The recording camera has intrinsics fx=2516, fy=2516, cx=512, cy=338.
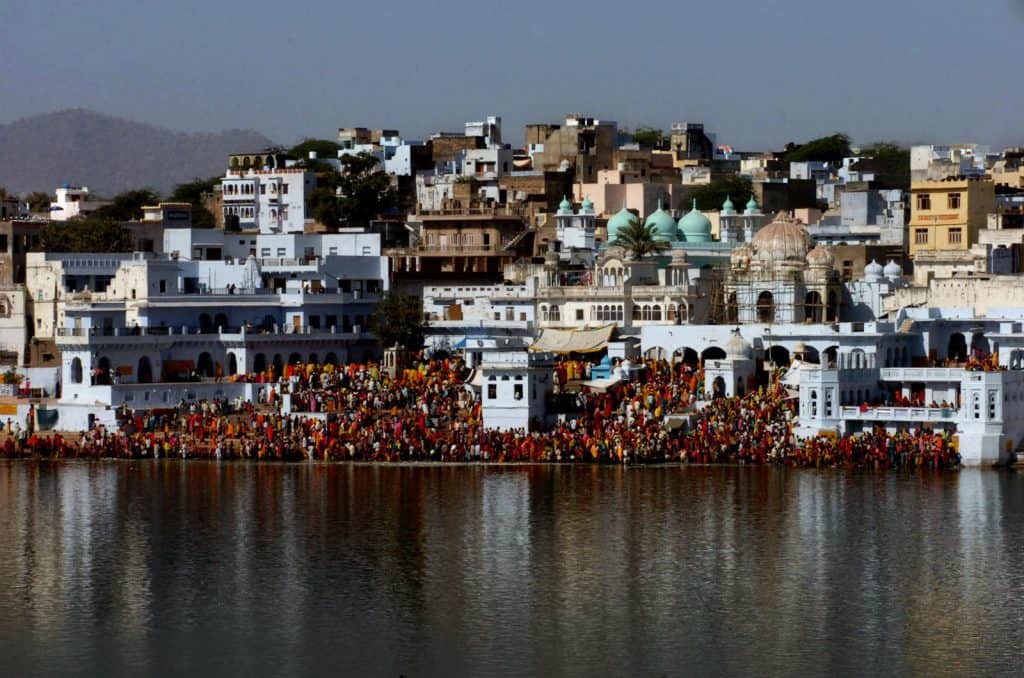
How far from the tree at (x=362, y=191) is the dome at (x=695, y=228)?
1456cm

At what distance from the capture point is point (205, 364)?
7150 centimetres

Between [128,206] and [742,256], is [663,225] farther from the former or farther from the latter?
[128,206]

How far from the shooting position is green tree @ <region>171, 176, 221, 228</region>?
3661 inches

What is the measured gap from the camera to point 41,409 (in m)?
68.1

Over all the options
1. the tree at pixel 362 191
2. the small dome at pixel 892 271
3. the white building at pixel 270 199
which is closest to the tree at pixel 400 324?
the small dome at pixel 892 271

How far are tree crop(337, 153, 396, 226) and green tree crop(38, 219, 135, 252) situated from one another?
9961mm

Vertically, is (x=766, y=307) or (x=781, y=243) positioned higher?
(x=781, y=243)

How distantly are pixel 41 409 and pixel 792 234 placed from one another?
21723mm

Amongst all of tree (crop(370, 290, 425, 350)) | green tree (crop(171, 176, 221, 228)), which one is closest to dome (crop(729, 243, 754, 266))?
tree (crop(370, 290, 425, 350))

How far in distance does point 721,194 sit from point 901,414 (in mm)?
30944

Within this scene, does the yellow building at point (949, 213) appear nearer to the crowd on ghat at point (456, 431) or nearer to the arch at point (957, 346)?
the arch at point (957, 346)

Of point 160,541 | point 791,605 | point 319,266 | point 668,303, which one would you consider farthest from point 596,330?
point 791,605

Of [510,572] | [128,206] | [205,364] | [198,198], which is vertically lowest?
[510,572]

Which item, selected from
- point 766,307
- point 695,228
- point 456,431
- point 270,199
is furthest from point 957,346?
point 270,199
